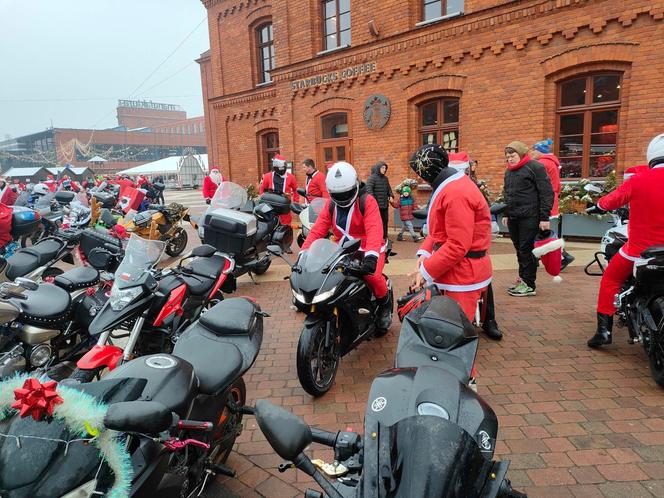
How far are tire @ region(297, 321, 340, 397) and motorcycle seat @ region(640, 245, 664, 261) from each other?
2.60m

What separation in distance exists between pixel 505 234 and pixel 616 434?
26.7 feet

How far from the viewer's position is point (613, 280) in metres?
4.25

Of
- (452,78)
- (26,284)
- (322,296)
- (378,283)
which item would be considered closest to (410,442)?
(322,296)

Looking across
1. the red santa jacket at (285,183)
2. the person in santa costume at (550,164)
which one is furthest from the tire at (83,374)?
the red santa jacket at (285,183)

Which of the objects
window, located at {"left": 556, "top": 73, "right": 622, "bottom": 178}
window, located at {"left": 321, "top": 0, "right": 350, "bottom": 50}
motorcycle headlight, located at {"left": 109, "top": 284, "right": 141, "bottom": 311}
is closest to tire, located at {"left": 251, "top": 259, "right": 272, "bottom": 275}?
motorcycle headlight, located at {"left": 109, "top": 284, "right": 141, "bottom": 311}

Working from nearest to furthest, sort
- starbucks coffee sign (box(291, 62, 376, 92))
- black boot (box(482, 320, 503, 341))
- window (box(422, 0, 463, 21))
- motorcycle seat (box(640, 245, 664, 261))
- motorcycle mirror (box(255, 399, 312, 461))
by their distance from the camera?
motorcycle mirror (box(255, 399, 312, 461))
motorcycle seat (box(640, 245, 664, 261))
black boot (box(482, 320, 503, 341))
window (box(422, 0, 463, 21))
starbucks coffee sign (box(291, 62, 376, 92))

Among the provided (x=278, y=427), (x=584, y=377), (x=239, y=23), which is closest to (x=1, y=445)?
(x=278, y=427)

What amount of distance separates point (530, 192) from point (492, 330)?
6.46 ft

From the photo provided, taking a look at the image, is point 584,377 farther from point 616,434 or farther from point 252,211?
point 252,211

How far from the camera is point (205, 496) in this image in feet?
8.85

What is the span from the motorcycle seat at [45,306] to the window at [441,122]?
986cm

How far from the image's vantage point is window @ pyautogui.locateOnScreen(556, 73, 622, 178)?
9.68 metres

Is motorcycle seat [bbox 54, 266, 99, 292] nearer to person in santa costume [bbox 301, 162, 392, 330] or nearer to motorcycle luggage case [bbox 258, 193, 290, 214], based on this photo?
person in santa costume [bbox 301, 162, 392, 330]

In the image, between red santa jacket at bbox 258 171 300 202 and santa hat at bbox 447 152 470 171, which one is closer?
santa hat at bbox 447 152 470 171
